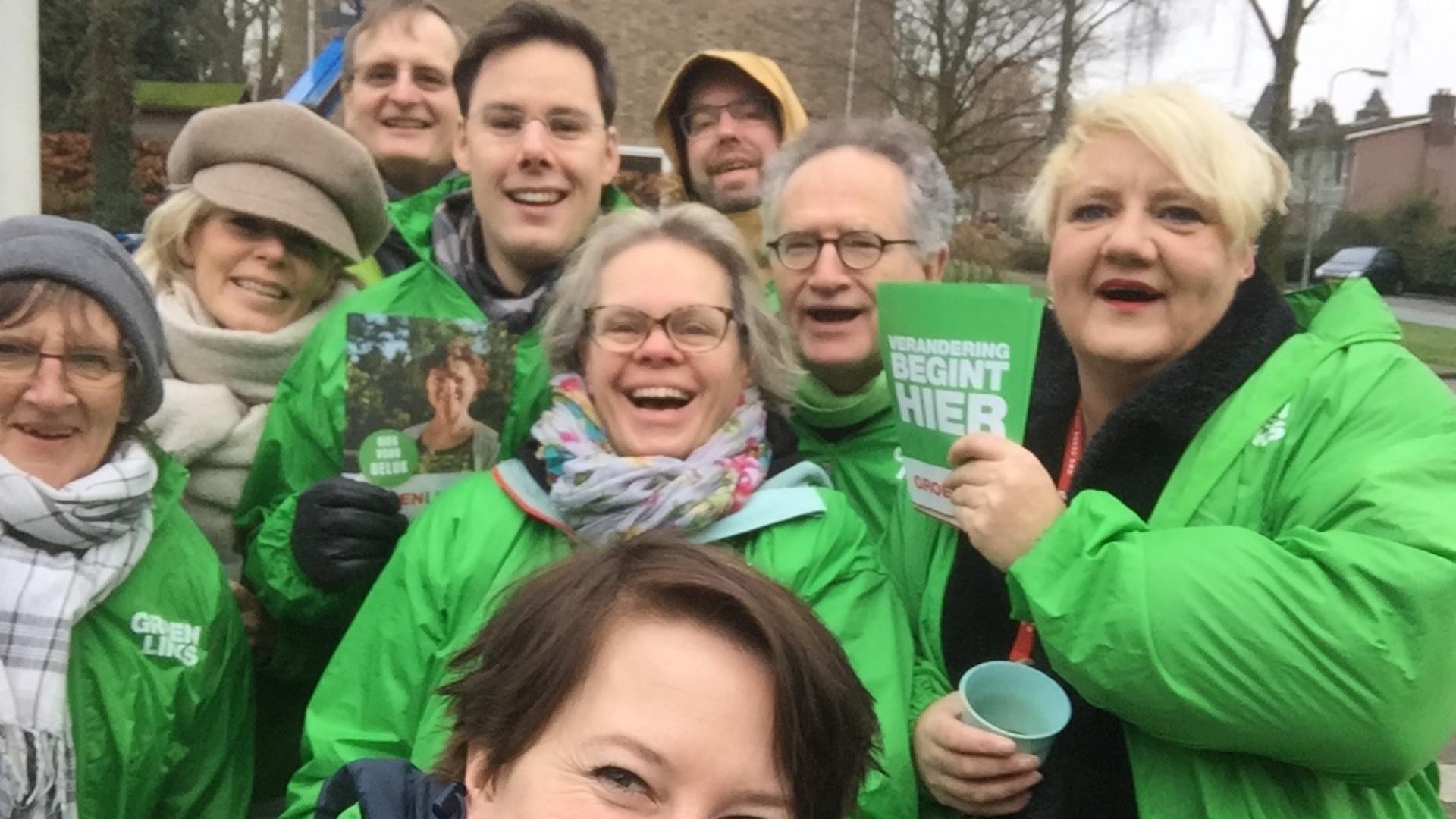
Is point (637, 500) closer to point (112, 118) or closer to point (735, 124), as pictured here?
point (735, 124)

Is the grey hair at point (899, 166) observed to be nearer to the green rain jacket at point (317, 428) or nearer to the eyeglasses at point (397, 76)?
the green rain jacket at point (317, 428)

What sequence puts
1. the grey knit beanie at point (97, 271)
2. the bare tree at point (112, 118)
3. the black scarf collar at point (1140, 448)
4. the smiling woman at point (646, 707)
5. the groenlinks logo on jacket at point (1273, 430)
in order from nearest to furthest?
the smiling woman at point (646, 707) < the groenlinks logo on jacket at point (1273, 430) < the black scarf collar at point (1140, 448) < the grey knit beanie at point (97, 271) < the bare tree at point (112, 118)

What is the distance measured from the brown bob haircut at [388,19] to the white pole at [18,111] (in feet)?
3.37

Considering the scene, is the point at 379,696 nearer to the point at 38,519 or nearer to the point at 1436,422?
the point at 38,519

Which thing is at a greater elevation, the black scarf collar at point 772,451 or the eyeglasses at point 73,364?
the eyeglasses at point 73,364

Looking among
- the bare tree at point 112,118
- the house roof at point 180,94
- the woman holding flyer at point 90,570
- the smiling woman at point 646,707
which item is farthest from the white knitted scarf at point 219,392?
the house roof at point 180,94

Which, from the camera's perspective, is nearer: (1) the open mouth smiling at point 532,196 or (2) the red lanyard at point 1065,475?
(2) the red lanyard at point 1065,475

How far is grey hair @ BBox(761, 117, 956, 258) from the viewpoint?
9.31ft

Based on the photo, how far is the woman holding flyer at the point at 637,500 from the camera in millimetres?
2053

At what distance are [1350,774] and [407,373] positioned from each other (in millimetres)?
1777

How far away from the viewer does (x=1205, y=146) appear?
6.33 ft

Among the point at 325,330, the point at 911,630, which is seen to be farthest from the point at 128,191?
the point at 911,630

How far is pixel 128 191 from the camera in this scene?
53.1 feet

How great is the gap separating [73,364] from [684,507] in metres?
A: 1.19
